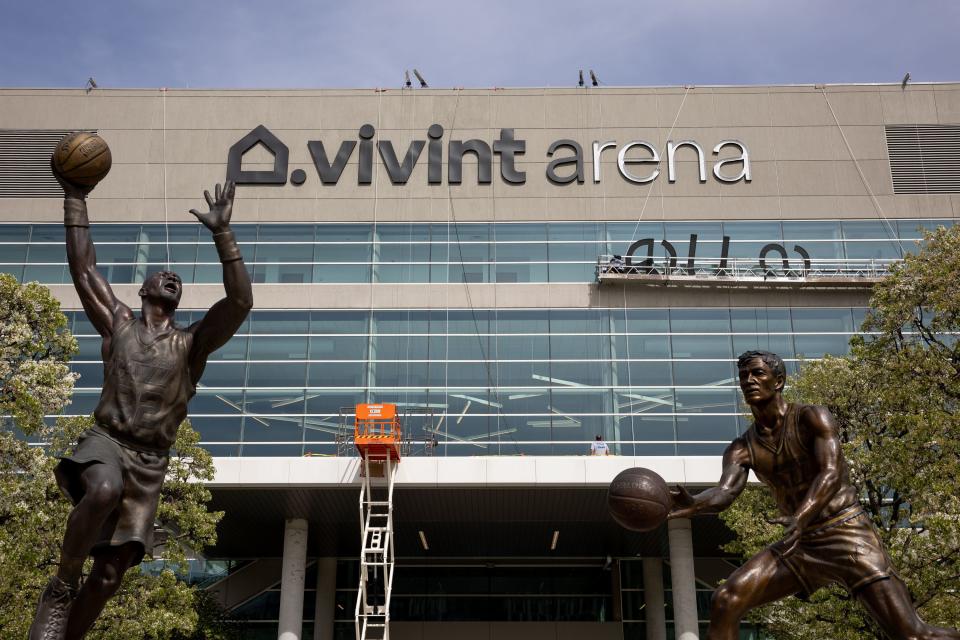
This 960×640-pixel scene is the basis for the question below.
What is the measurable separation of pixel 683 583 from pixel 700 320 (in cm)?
878

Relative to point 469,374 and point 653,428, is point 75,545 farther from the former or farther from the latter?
point 653,428

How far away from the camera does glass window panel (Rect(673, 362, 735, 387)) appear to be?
31359 millimetres

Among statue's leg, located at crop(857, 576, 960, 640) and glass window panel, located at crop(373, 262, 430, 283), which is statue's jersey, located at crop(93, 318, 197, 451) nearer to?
statue's leg, located at crop(857, 576, 960, 640)

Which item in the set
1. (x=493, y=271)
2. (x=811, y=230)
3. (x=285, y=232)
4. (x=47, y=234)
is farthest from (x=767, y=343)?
(x=47, y=234)

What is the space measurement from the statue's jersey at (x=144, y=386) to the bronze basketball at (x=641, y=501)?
2.80m

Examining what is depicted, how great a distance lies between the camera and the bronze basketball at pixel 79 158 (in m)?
6.84

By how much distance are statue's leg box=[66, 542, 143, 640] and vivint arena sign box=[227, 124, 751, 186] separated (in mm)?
28625

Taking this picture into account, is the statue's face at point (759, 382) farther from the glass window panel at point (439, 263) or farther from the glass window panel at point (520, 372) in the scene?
the glass window panel at point (439, 263)

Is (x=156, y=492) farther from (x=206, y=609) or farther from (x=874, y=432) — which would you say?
(x=206, y=609)

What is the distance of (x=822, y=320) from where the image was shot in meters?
32.7

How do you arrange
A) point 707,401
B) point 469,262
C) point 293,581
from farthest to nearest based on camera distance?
1. point 469,262
2. point 707,401
3. point 293,581

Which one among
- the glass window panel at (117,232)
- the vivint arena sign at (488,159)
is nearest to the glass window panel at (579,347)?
the vivint arena sign at (488,159)

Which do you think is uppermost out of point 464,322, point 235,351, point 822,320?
point 822,320

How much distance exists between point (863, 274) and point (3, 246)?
2820cm
